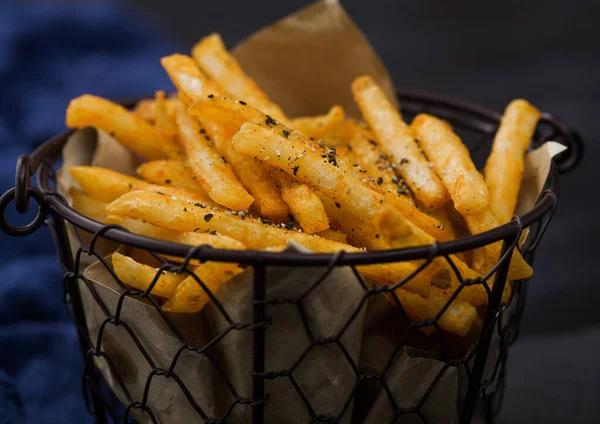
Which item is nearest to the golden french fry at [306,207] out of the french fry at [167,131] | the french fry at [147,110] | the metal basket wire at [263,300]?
the metal basket wire at [263,300]

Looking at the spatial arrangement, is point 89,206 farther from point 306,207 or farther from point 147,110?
point 306,207

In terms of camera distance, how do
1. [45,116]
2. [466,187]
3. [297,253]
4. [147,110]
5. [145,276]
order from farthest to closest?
Answer: [45,116]
[147,110]
[466,187]
[145,276]
[297,253]

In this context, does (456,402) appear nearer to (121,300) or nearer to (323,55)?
(121,300)

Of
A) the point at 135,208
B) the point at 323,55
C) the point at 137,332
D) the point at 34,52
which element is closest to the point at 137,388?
the point at 137,332

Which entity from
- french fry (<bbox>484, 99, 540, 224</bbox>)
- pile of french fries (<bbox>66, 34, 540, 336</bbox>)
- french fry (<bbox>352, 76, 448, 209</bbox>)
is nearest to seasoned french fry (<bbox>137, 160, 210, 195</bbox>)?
pile of french fries (<bbox>66, 34, 540, 336</bbox>)

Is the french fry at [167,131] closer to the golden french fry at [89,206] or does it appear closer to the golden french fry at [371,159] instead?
the golden french fry at [89,206]

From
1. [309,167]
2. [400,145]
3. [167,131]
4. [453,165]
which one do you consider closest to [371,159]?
[400,145]
